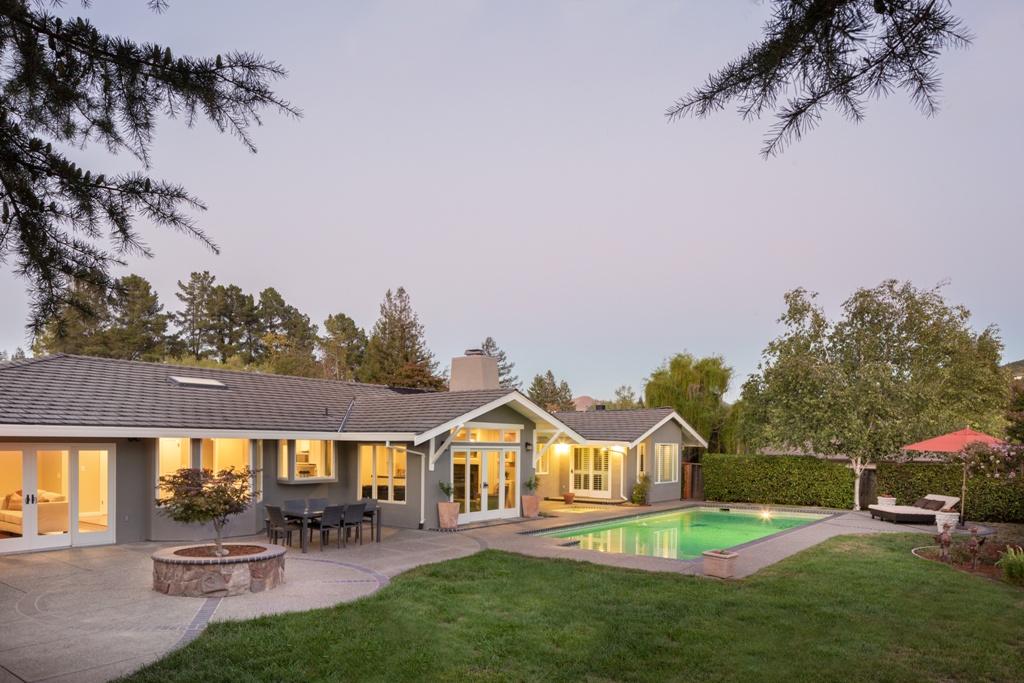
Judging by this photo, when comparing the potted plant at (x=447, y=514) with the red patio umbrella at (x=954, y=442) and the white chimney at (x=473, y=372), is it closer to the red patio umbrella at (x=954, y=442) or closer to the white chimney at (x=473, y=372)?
the white chimney at (x=473, y=372)

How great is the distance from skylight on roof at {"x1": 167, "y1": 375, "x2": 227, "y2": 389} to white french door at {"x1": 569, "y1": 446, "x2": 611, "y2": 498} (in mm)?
12970

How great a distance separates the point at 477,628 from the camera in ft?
26.3

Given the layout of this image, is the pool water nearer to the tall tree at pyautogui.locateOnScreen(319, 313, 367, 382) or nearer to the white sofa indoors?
the white sofa indoors

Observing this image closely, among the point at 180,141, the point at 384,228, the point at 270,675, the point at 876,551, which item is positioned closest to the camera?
the point at 180,141

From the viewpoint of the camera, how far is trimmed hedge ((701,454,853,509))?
24.2 meters

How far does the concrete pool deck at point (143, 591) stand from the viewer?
23.1 feet

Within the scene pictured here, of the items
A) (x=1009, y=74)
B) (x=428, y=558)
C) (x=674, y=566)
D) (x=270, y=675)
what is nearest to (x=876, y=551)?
(x=674, y=566)

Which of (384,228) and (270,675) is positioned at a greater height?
(384,228)

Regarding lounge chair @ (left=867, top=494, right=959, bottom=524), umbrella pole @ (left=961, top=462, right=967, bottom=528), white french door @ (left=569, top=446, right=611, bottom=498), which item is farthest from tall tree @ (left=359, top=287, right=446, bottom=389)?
umbrella pole @ (left=961, top=462, right=967, bottom=528)

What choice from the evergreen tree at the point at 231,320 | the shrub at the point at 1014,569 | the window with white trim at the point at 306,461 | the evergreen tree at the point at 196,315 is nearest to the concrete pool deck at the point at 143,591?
the window with white trim at the point at 306,461

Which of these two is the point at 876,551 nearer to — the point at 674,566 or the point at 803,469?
the point at 674,566

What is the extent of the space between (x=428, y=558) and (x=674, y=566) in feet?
14.7

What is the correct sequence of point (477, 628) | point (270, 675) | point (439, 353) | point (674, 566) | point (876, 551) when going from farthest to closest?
point (439, 353) → point (876, 551) → point (674, 566) → point (477, 628) → point (270, 675)

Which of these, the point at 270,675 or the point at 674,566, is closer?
the point at 270,675
